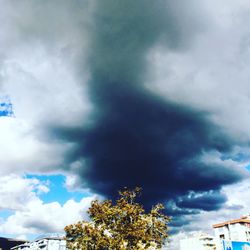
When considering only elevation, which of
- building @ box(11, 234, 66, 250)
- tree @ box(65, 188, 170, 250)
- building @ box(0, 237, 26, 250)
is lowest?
tree @ box(65, 188, 170, 250)

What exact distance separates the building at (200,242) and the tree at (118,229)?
114795mm

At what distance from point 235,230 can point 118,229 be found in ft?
330

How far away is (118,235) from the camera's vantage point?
3772cm

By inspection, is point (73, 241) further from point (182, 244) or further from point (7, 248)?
point (7, 248)

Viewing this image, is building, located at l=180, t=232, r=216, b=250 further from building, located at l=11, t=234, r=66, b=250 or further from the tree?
the tree

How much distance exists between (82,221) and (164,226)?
11.3m

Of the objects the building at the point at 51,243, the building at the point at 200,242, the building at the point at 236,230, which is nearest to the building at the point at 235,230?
the building at the point at 236,230

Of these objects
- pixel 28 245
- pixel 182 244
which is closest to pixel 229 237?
pixel 182 244

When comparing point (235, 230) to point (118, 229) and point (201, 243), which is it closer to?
point (201, 243)

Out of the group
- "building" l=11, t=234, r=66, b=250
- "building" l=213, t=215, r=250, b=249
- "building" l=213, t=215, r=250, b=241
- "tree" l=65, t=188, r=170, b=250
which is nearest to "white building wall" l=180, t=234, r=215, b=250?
"building" l=213, t=215, r=250, b=249

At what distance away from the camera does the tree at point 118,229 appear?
3722cm

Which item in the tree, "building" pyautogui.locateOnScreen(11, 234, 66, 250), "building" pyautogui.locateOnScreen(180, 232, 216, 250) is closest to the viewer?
the tree

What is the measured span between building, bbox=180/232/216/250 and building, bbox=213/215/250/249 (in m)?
13.7

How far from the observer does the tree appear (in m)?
37.2
